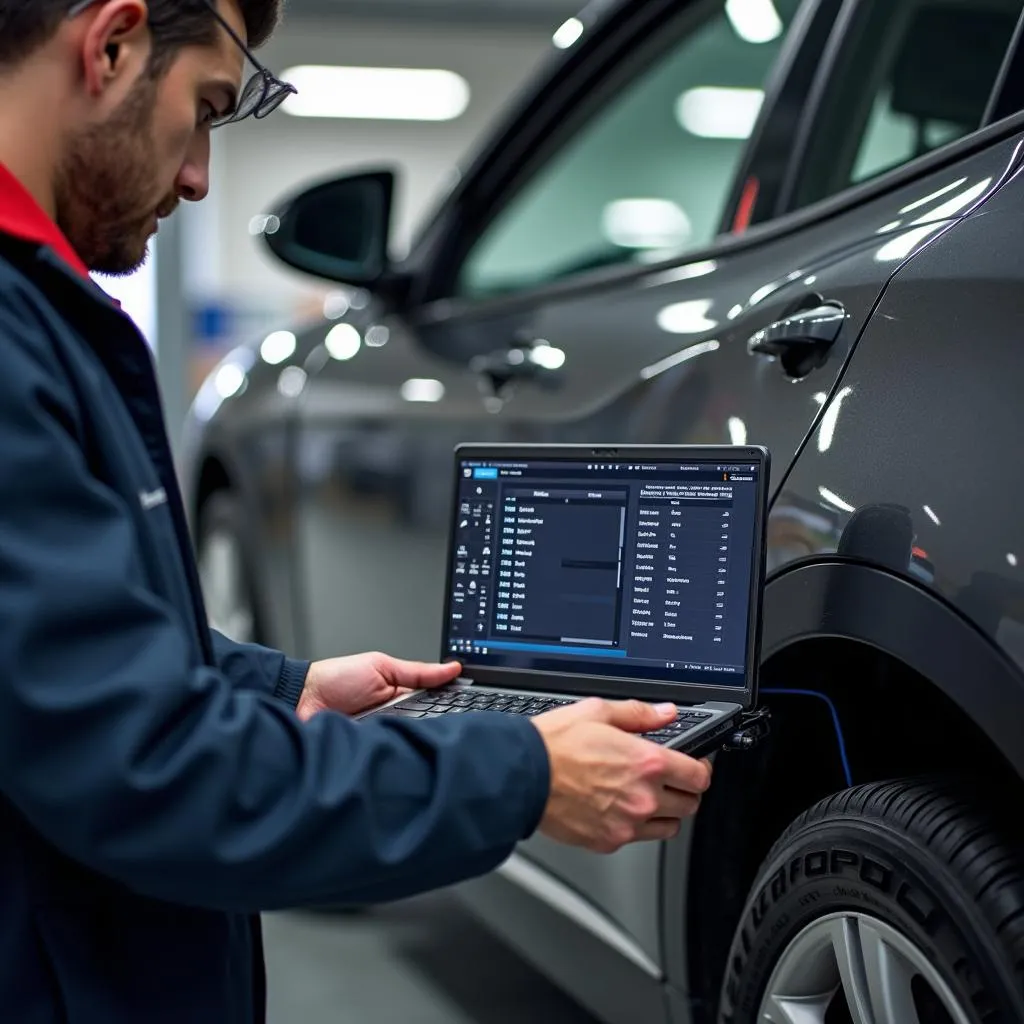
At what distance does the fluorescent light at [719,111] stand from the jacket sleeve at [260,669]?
0.93 m

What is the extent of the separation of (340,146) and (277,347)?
9.91 meters

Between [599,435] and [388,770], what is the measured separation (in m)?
0.83

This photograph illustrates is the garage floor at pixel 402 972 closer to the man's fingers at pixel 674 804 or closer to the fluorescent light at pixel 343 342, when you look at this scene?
the fluorescent light at pixel 343 342

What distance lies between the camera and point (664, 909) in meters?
1.60

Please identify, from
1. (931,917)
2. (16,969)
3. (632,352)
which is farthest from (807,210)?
(16,969)

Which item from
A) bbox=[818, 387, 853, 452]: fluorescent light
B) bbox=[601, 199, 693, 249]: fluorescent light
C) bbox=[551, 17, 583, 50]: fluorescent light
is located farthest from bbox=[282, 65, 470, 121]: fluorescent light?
bbox=[818, 387, 853, 452]: fluorescent light

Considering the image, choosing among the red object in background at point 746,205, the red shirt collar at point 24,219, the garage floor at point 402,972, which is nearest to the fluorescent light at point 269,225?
the red object in background at point 746,205

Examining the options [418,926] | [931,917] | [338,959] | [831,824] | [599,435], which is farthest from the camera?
[418,926]

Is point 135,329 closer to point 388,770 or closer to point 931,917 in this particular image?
point 388,770

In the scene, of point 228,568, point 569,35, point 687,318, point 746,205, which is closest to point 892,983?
point 687,318

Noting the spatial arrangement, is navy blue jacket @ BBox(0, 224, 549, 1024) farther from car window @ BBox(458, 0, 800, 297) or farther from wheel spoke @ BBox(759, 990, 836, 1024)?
car window @ BBox(458, 0, 800, 297)

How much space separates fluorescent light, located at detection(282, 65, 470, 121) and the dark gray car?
9.41 meters

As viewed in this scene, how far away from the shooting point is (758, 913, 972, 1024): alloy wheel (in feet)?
3.88

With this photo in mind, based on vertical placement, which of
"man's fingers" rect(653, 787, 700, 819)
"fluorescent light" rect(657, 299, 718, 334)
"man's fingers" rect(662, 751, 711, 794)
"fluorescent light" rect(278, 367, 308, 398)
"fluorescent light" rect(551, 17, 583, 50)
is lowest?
"fluorescent light" rect(278, 367, 308, 398)
